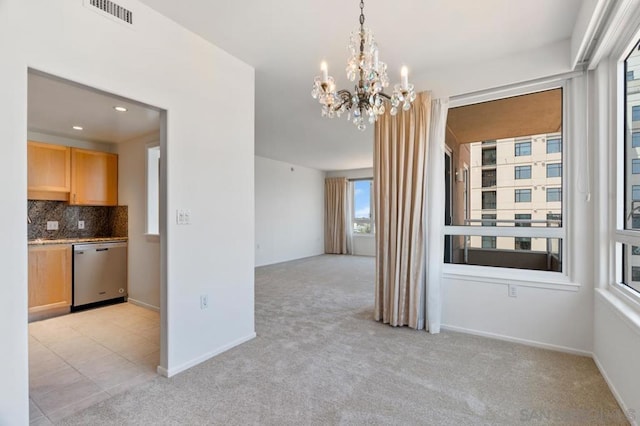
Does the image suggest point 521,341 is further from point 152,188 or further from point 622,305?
point 152,188

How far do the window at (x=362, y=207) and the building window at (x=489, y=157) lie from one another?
233 inches

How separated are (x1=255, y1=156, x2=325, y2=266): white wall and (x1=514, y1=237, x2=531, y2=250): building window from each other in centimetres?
542

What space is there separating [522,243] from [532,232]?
14 cm

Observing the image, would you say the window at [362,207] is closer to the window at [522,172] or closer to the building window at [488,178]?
the building window at [488,178]

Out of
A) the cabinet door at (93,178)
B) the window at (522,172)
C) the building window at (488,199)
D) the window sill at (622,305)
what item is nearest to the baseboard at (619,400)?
the window sill at (622,305)

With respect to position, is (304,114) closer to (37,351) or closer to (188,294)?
(188,294)

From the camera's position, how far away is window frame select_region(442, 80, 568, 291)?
2731mm

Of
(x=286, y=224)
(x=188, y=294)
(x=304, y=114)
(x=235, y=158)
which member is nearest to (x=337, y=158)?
(x=286, y=224)

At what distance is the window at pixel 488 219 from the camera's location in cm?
315

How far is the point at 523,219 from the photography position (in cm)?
301

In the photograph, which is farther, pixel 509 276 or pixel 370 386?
pixel 509 276

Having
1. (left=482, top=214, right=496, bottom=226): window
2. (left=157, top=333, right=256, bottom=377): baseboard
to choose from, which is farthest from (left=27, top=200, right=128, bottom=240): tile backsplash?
(left=482, top=214, right=496, bottom=226): window

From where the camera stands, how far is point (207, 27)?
240cm

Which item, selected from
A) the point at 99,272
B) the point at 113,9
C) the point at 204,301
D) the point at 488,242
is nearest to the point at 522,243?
the point at 488,242
